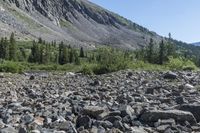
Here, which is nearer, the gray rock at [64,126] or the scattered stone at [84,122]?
the gray rock at [64,126]

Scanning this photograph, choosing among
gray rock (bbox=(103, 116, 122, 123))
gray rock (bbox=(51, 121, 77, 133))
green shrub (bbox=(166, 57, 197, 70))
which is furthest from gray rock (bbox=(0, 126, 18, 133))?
green shrub (bbox=(166, 57, 197, 70))

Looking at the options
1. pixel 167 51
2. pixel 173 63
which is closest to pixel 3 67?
pixel 173 63

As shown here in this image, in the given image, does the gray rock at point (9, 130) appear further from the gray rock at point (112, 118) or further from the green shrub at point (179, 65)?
the green shrub at point (179, 65)

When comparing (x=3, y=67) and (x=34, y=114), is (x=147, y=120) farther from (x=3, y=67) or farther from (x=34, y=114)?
(x=3, y=67)

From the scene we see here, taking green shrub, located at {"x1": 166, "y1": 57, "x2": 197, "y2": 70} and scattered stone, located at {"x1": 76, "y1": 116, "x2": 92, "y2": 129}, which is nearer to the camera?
scattered stone, located at {"x1": 76, "y1": 116, "x2": 92, "y2": 129}

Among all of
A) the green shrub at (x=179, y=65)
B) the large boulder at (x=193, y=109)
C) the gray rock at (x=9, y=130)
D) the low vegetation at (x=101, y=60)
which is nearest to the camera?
the gray rock at (x=9, y=130)

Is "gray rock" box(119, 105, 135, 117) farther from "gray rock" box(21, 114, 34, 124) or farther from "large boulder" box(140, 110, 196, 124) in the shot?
"gray rock" box(21, 114, 34, 124)

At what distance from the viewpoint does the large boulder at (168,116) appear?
13391 millimetres

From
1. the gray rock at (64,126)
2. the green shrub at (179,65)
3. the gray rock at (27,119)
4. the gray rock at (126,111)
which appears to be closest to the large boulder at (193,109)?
the gray rock at (126,111)

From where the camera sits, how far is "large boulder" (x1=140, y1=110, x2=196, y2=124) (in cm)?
1339

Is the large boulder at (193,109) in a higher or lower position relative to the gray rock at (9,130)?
higher

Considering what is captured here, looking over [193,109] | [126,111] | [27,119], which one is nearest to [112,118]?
[126,111]

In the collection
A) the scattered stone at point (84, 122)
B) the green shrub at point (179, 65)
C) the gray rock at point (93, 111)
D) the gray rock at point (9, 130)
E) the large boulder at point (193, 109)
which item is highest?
the green shrub at point (179, 65)

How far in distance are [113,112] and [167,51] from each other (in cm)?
12220
